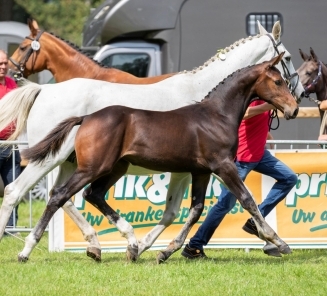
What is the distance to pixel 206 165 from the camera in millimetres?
7695

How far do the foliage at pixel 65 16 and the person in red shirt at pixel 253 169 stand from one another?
22.2 m

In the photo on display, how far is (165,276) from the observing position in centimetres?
713

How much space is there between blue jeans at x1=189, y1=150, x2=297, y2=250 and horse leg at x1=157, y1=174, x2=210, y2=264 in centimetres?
45

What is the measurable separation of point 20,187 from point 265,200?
243 cm

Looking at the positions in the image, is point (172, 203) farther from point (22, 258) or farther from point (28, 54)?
point (28, 54)

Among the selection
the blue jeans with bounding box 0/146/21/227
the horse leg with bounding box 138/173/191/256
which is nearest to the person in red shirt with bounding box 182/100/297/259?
the horse leg with bounding box 138/173/191/256

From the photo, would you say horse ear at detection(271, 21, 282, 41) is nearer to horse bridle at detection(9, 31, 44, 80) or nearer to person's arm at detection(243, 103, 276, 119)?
person's arm at detection(243, 103, 276, 119)

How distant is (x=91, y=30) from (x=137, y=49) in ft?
4.75

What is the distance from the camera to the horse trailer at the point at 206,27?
13.1 metres

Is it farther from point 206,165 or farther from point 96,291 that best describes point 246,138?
A: point 96,291

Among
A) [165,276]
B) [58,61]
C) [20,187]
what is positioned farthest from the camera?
[58,61]

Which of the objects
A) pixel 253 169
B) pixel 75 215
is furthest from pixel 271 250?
pixel 75 215

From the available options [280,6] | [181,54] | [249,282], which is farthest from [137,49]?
[249,282]

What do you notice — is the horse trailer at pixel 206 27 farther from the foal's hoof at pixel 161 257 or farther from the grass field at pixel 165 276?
the foal's hoof at pixel 161 257
